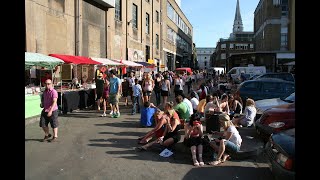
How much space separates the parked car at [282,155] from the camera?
5223 millimetres

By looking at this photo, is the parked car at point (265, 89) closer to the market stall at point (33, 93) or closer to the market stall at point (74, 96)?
the market stall at point (74, 96)

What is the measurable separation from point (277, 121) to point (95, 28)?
2050 cm

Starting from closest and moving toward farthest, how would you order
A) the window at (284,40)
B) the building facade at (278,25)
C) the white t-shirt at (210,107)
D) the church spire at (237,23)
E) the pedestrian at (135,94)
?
the white t-shirt at (210,107)
the pedestrian at (135,94)
the building facade at (278,25)
the window at (284,40)
the church spire at (237,23)

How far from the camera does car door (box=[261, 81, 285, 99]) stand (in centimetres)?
1436

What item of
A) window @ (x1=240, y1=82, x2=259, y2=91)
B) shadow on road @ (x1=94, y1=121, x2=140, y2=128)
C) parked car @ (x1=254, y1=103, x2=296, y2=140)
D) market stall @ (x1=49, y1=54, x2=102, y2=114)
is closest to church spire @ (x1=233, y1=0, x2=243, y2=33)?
market stall @ (x1=49, y1=54, x2=102, y2=114)

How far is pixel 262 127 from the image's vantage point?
9281 millimetres

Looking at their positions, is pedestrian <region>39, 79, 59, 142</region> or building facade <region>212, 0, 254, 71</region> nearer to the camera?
pedestrian <region>39, 79, 59, 142</region>

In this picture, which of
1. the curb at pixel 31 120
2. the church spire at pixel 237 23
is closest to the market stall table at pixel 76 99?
the curb at pixel 31 120

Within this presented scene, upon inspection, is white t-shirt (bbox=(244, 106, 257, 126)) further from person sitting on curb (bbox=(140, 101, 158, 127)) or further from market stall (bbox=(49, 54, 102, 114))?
market stall (bbox=(49, 54, 102, 114))

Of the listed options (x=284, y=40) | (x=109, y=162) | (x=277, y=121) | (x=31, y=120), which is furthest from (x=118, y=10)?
(x=284, y=40)

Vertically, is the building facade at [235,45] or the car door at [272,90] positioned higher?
the building facade at [235,45]

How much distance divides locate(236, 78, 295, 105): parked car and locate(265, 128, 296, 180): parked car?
844cm

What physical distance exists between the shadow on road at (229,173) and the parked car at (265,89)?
296 inches
